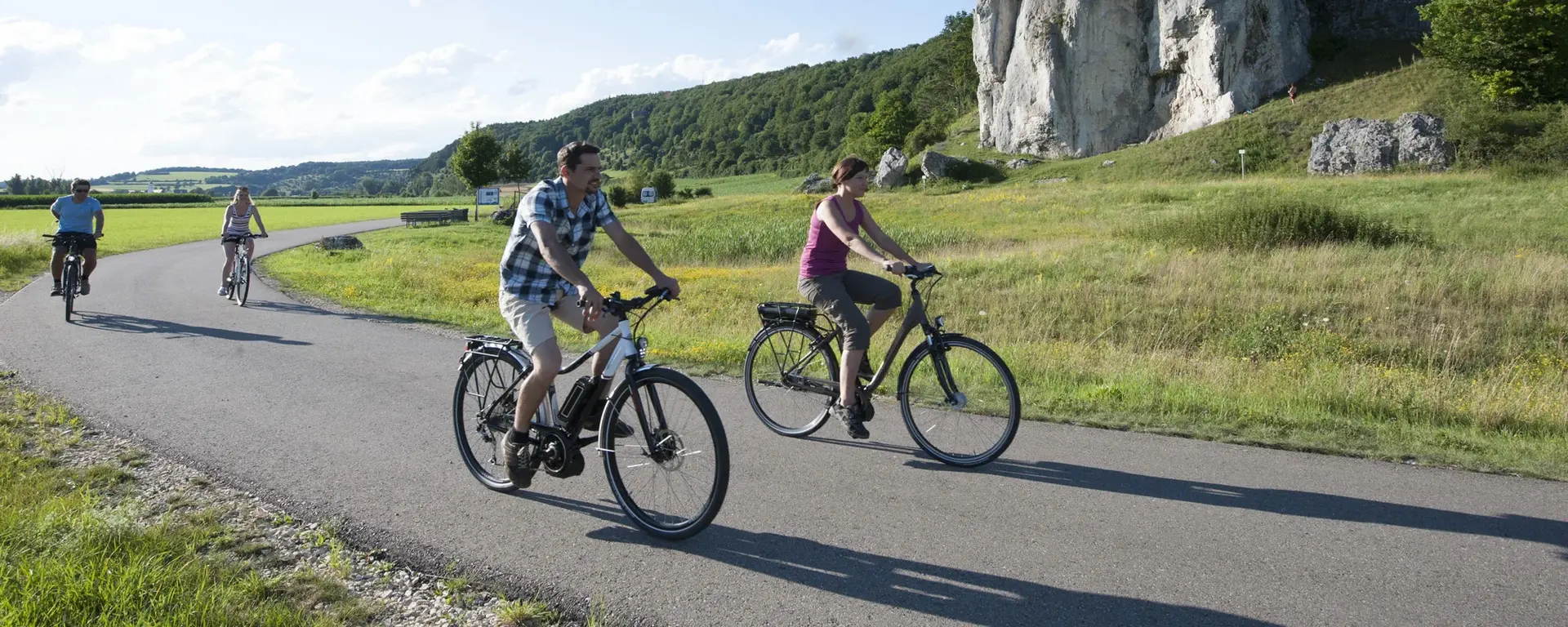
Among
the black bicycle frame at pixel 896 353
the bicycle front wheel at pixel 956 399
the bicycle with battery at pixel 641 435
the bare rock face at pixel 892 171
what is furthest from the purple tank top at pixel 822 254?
the bare rock face at pixel 892 171

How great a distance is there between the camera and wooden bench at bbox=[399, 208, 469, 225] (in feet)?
151

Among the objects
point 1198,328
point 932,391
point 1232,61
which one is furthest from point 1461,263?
point 1232,61

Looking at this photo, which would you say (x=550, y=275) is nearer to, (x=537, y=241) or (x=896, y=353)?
(x=537, y=241)

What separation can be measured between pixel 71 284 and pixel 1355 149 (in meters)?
49.1

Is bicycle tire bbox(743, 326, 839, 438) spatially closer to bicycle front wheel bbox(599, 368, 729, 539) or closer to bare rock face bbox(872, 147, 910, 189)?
bicycle front wheel bbox(599, 368, 729, 539)

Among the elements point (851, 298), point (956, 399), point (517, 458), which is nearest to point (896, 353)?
point (851, 298)

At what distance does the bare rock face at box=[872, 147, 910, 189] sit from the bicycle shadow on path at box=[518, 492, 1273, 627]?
6149 cm

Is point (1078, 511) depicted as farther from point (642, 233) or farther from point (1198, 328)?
point (642, 233)

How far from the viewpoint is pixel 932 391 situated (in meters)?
6.23

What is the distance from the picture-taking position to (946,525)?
15.8 feet

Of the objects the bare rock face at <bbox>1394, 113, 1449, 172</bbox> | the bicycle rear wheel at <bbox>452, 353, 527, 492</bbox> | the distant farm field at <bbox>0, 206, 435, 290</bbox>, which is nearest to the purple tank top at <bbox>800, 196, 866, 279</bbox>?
the bicycle rear wheel at <bbox>452, 353, 527, 492</bbox>

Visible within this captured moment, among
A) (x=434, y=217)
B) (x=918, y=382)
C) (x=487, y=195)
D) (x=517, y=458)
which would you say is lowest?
(x=517, y=458)

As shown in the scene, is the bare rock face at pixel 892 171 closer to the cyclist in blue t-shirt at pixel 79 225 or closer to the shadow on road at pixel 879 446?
the cyclist in blue t-shirt at pixel 79 225

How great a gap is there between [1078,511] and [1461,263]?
1482cm
